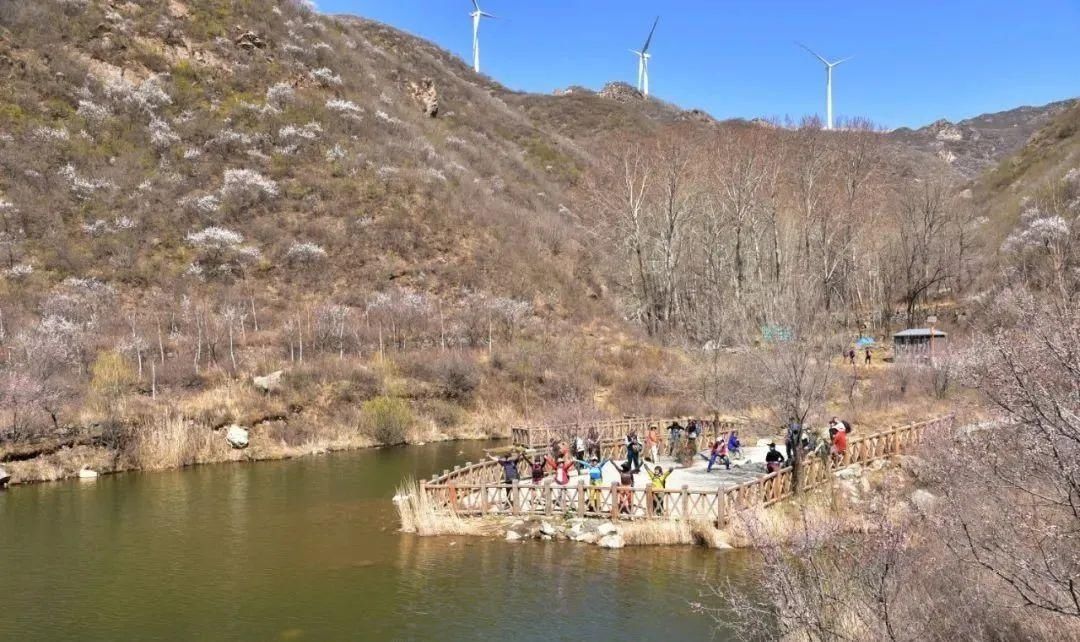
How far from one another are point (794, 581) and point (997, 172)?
96.5 meters

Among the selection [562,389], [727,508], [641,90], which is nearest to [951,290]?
[562,389]

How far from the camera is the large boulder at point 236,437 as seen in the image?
33.4 m

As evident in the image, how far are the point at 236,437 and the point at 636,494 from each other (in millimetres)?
20007

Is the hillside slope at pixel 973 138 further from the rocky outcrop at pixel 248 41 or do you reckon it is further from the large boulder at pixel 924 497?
the large boulder at pixel 924 497

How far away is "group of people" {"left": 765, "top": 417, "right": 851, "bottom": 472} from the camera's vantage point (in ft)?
71.1

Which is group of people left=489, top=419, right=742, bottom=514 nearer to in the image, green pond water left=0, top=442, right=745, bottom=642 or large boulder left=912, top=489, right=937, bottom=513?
green pond water left=0, top=442, right=745, bottom=642

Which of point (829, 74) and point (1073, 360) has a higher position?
point (829, 74)

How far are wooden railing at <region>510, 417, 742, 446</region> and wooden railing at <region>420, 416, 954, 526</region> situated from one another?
7.49 metres

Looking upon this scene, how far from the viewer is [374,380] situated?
131 feet

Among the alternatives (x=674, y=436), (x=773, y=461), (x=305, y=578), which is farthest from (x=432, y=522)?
(x=674, y=436)

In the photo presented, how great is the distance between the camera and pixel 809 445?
23.0 m

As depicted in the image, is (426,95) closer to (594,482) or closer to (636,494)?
(594,482)

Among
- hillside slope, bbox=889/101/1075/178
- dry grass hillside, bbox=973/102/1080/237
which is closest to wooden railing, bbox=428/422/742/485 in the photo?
dry grass hillside, bbox=973/102/1080/237

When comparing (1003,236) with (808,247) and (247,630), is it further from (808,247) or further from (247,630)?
(247,630)
